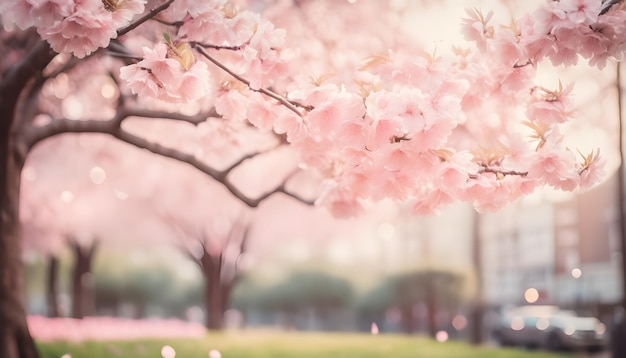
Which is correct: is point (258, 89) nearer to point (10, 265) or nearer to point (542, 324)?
point (10, 265)

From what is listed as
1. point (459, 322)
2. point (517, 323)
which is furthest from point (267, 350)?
point (459, 322)

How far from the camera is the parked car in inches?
444

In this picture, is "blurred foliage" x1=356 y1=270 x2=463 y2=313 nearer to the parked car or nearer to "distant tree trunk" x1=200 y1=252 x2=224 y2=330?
the parked car

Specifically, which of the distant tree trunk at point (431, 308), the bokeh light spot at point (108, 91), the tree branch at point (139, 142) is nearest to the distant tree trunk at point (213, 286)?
the distant tree trunk at point (431, 308)

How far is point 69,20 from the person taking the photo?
2645mm

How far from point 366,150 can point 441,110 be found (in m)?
0.42

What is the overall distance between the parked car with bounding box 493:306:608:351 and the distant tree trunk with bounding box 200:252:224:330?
17.9ft

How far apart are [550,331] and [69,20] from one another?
10.4 meters

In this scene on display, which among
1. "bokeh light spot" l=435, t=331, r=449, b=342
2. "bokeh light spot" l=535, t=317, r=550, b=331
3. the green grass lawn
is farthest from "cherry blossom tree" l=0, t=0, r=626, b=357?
"bokeh light spot" l=535, t=317, r=550, b=331

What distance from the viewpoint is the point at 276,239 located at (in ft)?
56.5

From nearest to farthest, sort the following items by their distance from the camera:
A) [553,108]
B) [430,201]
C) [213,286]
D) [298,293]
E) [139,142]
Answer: [553,108] → [430,201] → [139,142] → [213,286] → [298,293]

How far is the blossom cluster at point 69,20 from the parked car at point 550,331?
10221 millimetres

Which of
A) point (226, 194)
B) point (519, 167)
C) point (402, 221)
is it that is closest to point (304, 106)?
point (519, 167)

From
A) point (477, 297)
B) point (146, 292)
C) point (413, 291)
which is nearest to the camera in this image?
point (477, 297)
